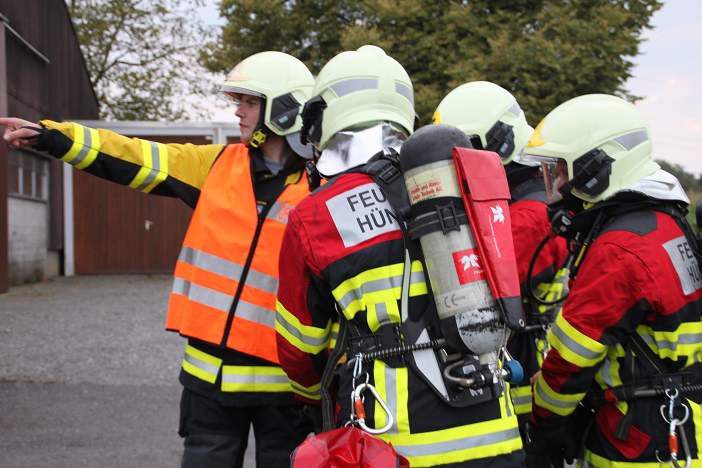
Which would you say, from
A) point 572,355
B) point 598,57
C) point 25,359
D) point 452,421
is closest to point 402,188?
point 452,421

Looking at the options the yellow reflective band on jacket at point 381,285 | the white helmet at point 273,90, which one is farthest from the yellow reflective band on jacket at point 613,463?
the white helmet at point 273,90

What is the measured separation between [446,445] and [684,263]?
1.18 metres

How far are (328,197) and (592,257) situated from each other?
1.06 metres

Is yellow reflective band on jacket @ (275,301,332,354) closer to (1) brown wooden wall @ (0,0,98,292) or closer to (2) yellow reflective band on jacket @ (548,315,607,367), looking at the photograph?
(2) yellow reflective band on jacket @ (548,315,607,367)

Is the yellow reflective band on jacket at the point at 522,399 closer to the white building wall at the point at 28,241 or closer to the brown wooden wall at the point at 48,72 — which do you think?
the brown wooden wall at the point at 48,72

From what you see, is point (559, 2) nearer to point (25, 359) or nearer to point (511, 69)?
point (511, 69)

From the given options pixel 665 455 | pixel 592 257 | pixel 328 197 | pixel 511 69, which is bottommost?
pixel 665 455

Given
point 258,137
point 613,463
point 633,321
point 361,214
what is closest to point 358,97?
point 361,214

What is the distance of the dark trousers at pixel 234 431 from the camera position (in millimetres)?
3350

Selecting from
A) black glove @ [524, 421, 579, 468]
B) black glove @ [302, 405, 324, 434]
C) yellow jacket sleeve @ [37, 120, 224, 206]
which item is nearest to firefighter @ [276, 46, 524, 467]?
black glove @ [302, 405, 324, 434]

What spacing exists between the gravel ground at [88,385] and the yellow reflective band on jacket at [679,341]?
353 centimetres

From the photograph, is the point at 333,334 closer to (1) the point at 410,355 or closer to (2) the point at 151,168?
(1) the point at 410,355

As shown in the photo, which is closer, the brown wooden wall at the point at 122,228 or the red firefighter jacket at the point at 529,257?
the red firefighter jacket at the point at 529,257

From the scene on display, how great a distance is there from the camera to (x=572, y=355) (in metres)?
2.81
